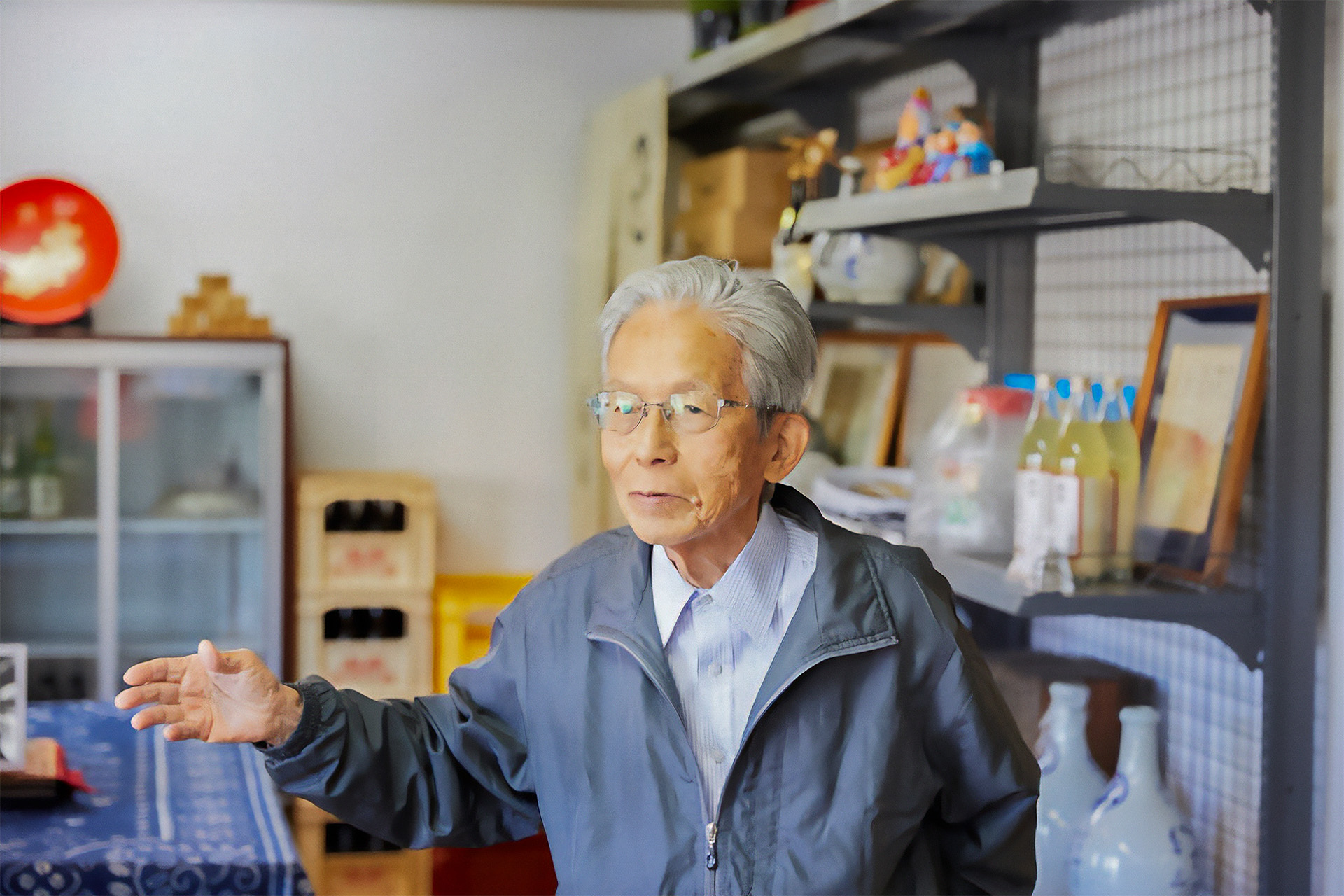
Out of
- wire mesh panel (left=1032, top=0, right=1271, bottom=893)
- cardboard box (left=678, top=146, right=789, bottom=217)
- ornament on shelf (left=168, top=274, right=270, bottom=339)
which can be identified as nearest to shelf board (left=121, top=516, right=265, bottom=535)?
ornament on shelf (left=168, top=274, right=270, bottom=339)

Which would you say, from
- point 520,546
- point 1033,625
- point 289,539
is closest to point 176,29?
point 289,539

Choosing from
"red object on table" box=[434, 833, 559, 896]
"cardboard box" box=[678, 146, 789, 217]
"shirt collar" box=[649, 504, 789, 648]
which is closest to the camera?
"shirt collar" box=[649, 504, 789, 648]

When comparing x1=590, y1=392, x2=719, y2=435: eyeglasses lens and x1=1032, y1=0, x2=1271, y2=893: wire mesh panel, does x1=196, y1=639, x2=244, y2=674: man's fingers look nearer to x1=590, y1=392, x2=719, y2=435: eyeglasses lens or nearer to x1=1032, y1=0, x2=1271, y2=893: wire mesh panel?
x1=590, y1=392, x2=719, y2=435: eyeglasses lens

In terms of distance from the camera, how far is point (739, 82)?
11.6 ft

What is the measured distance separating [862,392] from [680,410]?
1.95 metres

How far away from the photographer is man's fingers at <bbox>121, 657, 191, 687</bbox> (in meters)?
1.30

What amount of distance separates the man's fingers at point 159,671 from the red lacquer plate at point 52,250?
8.90 feet

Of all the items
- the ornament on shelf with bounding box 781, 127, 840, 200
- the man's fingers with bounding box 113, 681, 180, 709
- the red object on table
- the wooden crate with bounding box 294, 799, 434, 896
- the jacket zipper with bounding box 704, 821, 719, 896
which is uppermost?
the ornament on shelf with bounding box 781, 127, 840, 200

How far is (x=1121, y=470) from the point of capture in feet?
6.61

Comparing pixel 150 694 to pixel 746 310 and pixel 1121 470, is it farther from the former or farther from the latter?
pixel 1121 470

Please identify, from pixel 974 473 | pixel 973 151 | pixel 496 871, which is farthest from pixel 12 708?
pixel 973 151

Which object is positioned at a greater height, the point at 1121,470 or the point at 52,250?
the point at 52,250

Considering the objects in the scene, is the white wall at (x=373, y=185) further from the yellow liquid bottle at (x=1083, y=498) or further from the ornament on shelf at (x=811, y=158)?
the yellow liquid bottle at (x=1083, y=498)

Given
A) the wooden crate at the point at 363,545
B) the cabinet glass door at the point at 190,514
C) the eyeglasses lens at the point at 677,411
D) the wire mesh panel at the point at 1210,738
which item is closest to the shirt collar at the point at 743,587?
the eyeglasses lens at the point at 677,411
